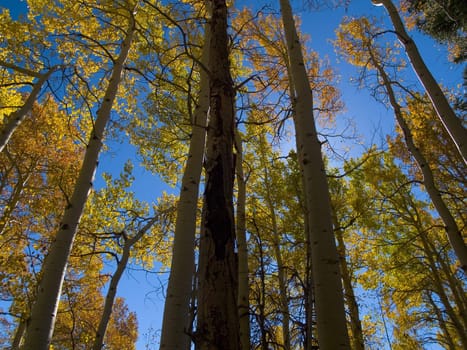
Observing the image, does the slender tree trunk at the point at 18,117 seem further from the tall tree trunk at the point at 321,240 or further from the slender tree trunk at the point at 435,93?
the slender tree trunk at the point at 435,93

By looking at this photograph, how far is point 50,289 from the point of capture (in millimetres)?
3012

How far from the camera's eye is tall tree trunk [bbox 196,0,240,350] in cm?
118

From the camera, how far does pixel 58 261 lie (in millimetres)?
3211

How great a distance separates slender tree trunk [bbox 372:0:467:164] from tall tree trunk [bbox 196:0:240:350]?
3.81 m

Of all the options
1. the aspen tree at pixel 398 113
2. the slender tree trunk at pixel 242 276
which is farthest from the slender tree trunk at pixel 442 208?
the slender tree trunk at pixel 242 276

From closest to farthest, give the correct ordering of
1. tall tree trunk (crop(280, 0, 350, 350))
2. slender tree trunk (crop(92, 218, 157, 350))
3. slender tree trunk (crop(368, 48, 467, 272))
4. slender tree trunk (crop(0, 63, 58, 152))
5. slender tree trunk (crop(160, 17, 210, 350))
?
tall tree trunk (crop(280, 0, 350, 350)) → slender tree trunk (crop(160, 17, 210, 350)) → slender tree trunk (crop(0, 63, 58, 152)) → slender tree trunk (crop(368, 48, 467, 272)) → slender tree trunk (crop(92, 218, 157, 350))

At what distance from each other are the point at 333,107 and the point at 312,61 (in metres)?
2.10

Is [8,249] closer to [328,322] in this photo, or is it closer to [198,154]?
[198,154]

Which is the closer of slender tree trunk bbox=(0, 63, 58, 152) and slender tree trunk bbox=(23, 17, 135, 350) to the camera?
slender tree trunk bbox=(23, 17, 135, 350)

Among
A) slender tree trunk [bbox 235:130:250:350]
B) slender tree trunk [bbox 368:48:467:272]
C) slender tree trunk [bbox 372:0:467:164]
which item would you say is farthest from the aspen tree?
slender tree trunk [bbox 235:130:250:350]

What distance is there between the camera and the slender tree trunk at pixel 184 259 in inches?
97.1

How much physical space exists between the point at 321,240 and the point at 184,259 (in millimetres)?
1240

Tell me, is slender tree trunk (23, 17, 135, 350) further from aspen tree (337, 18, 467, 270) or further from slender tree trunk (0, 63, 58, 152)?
aspen tree (337, 18, 467, 270)

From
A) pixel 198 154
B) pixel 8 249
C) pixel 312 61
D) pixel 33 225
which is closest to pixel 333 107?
pixel 312 61
